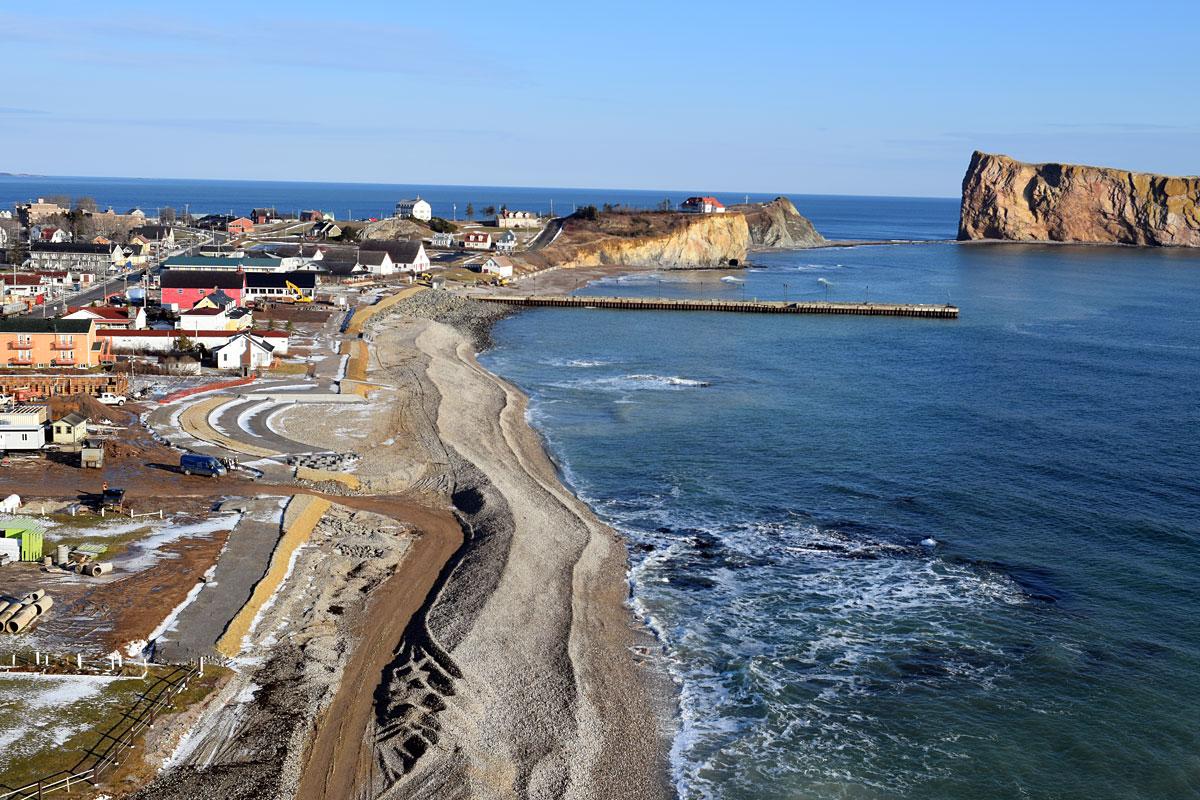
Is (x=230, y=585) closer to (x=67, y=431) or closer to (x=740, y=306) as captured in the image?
(x=67, y=431)

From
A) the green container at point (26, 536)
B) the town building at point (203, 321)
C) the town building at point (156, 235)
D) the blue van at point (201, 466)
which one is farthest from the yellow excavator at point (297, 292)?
the green container at point (26, 536)

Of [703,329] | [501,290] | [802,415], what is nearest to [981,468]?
[802,415]

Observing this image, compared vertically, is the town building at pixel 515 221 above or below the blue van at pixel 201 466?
above

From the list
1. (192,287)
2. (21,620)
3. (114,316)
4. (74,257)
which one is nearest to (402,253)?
(74,257)

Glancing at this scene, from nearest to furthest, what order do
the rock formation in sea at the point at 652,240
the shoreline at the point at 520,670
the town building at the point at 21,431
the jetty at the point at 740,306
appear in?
the shoreline at the point at 520,670 → the town building at the point at 21,431 → the jetty at the point at 740,306 → the rock formation in sea at the point at 652,240

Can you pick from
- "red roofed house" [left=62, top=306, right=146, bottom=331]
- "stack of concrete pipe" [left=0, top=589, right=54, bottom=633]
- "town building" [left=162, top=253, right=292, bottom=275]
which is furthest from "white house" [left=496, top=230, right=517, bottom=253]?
"stack of concrete pipe" [left=0, top=589, right=54, bottom=633]

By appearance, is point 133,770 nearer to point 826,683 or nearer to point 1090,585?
point 826,683

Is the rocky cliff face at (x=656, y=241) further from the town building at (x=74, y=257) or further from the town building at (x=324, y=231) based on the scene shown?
the town building at (x=74, y=257)
